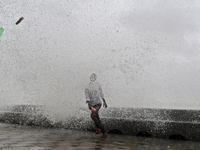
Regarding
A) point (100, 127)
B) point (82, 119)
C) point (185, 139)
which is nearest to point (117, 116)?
point (82, 119)

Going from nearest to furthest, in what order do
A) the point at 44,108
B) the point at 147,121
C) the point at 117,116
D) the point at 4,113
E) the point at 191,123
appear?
1. the point at 191,123
2. the point at 147,121
3. the point at 117,116
4. the point at 44,108
5. the point at 4,113

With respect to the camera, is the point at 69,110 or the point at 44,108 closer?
the point at 69,110

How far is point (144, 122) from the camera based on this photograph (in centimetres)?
732

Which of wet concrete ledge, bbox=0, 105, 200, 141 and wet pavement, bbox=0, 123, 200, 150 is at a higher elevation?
wet concrete ledge, bbox=0, 105, 200, 141

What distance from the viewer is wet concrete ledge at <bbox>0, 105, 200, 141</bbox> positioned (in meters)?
6.83

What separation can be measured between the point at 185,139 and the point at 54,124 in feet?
15.4

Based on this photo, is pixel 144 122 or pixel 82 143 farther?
pixel 144 122

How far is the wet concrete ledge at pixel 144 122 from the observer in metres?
6.83

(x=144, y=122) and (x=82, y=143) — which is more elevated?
(x=144, y=122)

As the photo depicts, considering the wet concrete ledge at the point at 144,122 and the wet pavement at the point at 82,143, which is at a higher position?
the wet concrete ledge at the point at 144,122

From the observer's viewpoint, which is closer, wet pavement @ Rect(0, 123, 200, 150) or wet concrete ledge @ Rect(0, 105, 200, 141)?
wet pavement @ Rect(0, 123, 200, 150)

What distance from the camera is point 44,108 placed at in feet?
34.6

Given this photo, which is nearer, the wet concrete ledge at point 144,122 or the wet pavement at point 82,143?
the wet pavement at point 82,143

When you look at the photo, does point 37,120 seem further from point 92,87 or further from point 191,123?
point 191,123
